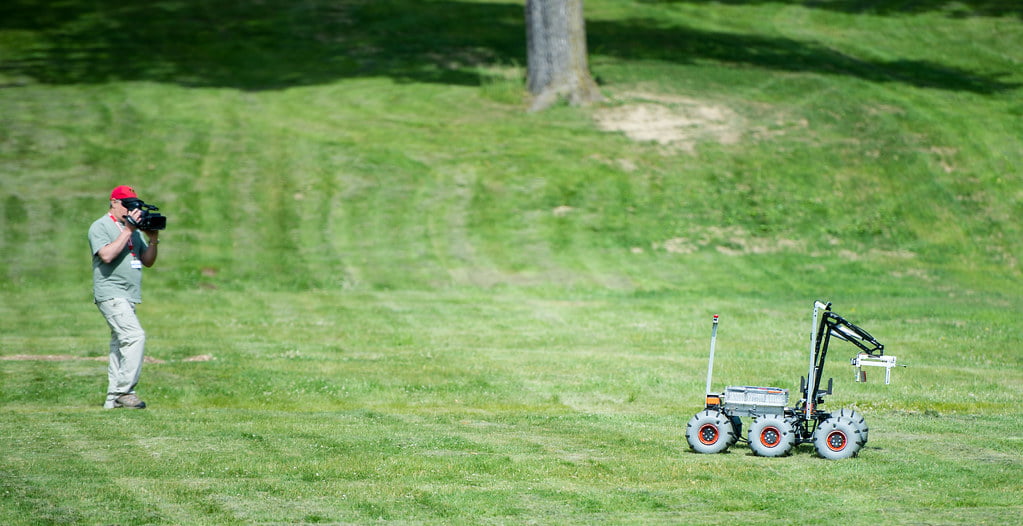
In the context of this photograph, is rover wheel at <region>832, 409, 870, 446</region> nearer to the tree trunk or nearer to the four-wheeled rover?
the four-wheeled rover

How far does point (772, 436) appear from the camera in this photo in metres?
11.1

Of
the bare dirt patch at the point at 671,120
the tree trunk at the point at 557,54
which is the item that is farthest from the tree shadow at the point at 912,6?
the tree trunk at the point at 557,54

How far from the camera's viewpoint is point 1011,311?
21.2 m

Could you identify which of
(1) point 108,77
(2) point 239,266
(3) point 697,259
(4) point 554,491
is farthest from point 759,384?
(1) point 108,77

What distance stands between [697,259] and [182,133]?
14.3m

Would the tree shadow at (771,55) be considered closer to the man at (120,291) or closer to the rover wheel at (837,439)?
the man at (120,291)

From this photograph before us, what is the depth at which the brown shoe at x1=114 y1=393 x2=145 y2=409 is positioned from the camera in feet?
44.2

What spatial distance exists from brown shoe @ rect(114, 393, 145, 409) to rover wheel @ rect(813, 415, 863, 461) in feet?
25.3

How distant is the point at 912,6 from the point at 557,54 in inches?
789

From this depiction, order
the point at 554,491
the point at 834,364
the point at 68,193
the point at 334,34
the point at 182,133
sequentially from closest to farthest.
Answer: the point at 554,491 < the point at 834,364 < the point at 68,193 < the point at 182,133 < the point at 334,34

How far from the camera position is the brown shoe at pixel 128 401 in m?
13.5

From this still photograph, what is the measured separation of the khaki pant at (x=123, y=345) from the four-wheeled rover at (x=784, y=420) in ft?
21.2

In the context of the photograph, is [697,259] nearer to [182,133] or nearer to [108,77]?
[182,133]

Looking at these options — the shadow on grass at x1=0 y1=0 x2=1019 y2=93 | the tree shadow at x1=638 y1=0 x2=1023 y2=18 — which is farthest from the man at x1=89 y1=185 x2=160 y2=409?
the tree shadow at x1=638 y1=0 x2=1023 y2=18
